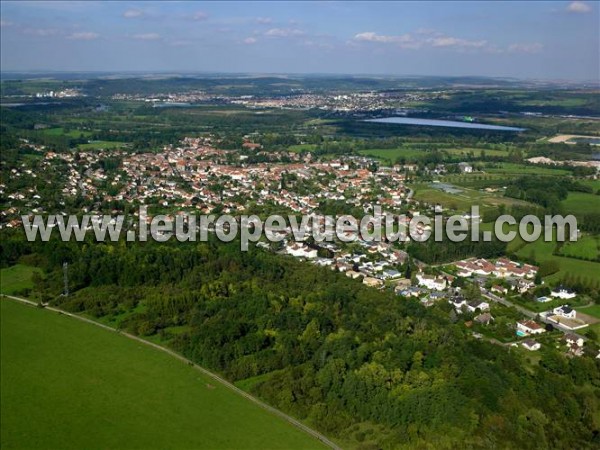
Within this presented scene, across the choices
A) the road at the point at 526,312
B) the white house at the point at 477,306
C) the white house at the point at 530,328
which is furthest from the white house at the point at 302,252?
the white house at the point at 530,328

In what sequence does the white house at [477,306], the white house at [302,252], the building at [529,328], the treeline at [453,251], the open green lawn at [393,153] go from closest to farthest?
the building at [529,328] < the white house at [477,306] < the treeline at [453,251] < the white house at [302,252] < the open green lawn at [393,153]

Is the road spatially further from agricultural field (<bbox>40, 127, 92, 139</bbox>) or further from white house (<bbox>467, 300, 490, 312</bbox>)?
agricultural field (<bbox>40, 127, 92, 139</bbox>)

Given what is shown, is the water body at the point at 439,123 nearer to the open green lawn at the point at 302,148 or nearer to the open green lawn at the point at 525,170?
the open green lawn at the point at 302,148

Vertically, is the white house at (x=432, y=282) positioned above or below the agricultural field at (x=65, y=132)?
below

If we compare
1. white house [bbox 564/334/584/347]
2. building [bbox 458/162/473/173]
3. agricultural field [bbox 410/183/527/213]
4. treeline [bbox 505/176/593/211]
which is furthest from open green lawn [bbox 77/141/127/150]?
white house [bbox 564/334/584/347]

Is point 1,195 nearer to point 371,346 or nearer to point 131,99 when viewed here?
point 371,346

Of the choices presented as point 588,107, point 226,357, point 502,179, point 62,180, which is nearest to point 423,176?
point 502,179
